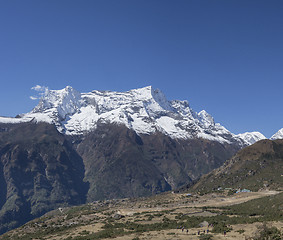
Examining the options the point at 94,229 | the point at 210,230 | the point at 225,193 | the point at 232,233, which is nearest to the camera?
the point at 232,233

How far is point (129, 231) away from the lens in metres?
90.1

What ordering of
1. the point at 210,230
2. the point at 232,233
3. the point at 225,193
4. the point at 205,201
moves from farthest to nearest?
the point at 225,193 → the point at 205,201 → the point at 210,230 → the point at 232,233

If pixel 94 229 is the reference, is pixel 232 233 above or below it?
below

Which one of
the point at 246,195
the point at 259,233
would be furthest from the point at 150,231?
the point at 246,195

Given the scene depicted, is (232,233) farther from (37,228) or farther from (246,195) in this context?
(246,195)

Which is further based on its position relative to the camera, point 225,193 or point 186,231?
point 225,193

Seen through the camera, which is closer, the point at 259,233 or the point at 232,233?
the point at 259,233

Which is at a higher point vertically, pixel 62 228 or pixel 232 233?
pixel 62 228

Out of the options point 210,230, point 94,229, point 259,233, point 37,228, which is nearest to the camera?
point 259,233

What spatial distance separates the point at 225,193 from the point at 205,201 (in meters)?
31.4

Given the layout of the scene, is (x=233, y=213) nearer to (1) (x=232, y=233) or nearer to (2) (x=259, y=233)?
(1) (x=232, y=233)

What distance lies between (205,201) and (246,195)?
2560cm

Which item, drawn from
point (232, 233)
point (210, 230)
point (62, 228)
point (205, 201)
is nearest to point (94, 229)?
point (62, 228)

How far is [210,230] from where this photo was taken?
3189 inches
